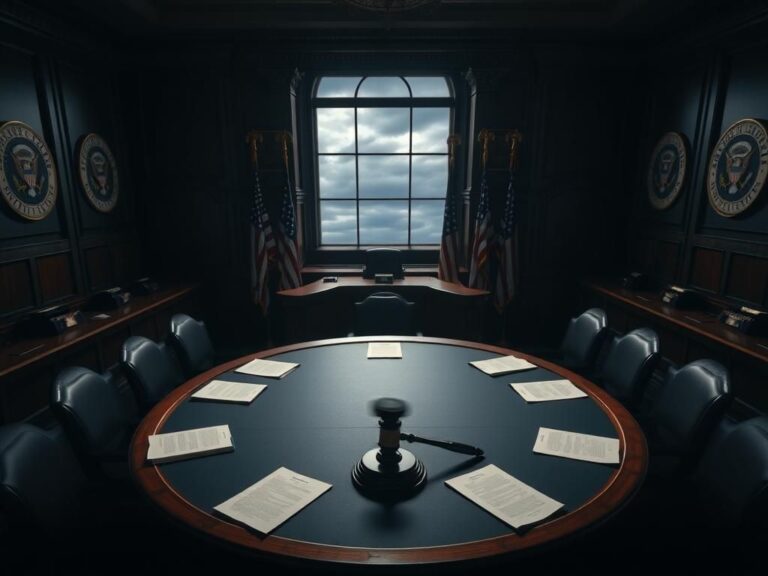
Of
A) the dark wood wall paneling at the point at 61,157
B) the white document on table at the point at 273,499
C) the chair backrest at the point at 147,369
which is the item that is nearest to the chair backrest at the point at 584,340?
the white document on table at the point at 273,499

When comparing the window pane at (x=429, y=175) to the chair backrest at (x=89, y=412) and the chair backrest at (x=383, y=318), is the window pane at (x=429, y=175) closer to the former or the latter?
the chair backrest at (x=383, y=318)

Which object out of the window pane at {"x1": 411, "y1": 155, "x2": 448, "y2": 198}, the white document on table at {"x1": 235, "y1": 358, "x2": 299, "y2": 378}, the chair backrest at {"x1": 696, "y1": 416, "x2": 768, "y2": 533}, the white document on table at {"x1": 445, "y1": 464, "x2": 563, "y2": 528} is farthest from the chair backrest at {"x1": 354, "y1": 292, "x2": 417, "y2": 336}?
the window pane at {"x1": 411, "y1": 155, "x2": 448, "y2": 198}

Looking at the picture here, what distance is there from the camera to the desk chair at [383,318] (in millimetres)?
2934

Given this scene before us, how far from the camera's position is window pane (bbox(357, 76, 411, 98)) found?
4176 mm

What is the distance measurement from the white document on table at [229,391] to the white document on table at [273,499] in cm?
53

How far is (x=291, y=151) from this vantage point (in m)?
3.99

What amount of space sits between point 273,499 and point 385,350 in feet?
3.83

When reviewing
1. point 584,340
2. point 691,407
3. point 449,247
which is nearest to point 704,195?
point 584,340

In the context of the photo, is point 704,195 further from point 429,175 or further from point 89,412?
point 89,412

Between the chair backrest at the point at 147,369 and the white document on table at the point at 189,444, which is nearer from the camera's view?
the white document on table at the point at 189,444

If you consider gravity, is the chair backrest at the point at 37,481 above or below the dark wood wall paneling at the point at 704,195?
below

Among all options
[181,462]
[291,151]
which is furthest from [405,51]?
[181,462]

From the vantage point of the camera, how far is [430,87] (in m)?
4.28

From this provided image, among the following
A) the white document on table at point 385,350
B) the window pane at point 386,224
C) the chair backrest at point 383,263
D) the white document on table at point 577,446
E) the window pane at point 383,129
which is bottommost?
the white document on table at point 385,350
